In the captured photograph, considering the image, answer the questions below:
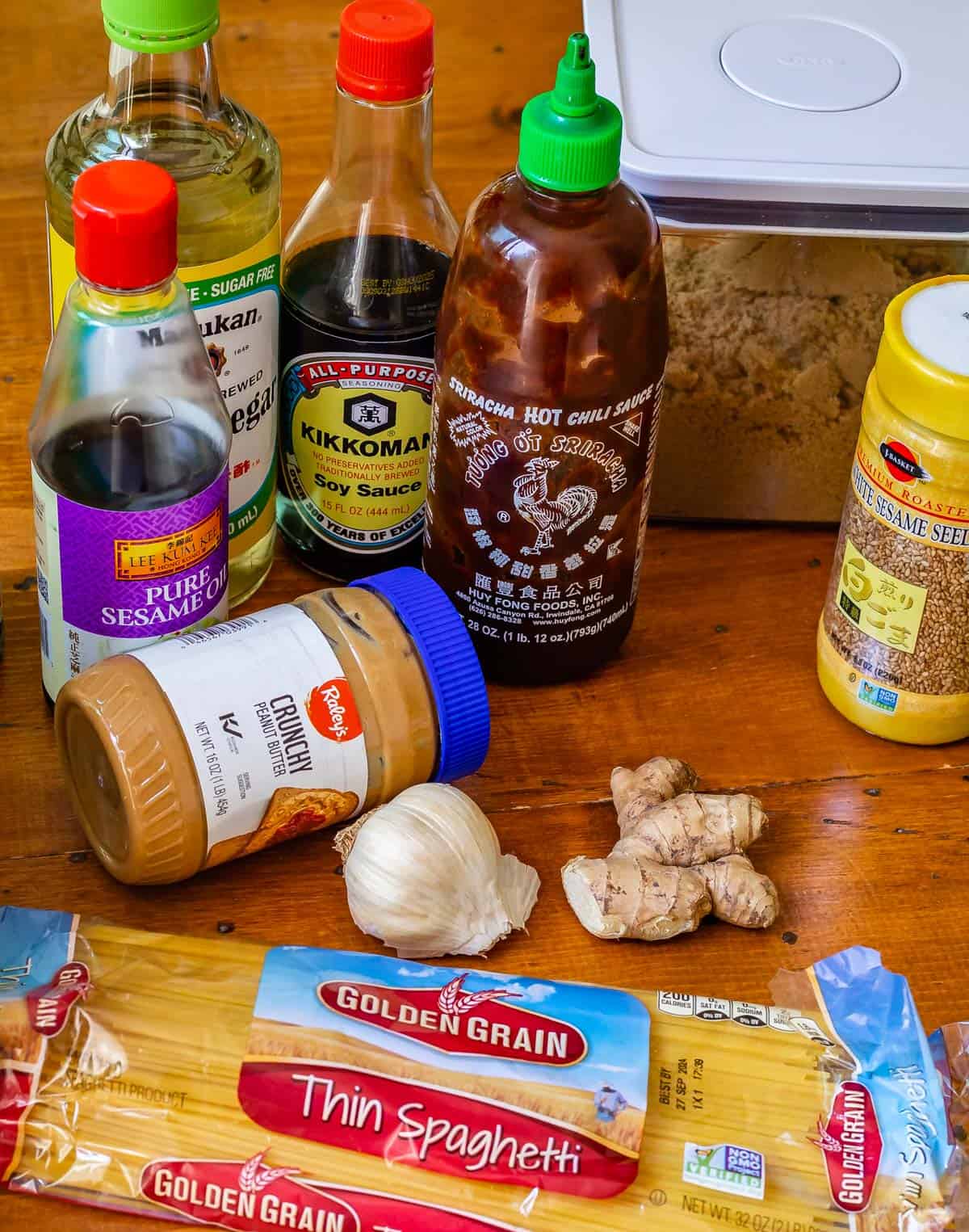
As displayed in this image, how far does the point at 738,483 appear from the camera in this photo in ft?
3.22

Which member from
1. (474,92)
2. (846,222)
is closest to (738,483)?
(846,222)

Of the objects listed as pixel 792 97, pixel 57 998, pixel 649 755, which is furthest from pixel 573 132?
pixel 57 998

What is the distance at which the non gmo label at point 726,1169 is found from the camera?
2.11 feet

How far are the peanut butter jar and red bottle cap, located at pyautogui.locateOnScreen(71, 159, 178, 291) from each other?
0.17 metres

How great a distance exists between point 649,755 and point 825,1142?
261 mm

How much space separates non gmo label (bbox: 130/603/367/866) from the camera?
0.74 meters

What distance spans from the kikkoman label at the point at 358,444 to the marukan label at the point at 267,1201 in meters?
0.38

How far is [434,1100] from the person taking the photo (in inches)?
26.0

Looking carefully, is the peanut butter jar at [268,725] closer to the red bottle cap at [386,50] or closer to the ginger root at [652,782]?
the ginger root at [652,782]

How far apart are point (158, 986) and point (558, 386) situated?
13.0 inches

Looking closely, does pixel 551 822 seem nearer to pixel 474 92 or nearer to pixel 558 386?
pixel 558 386

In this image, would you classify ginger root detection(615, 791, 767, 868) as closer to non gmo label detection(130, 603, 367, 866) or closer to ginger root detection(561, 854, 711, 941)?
ginger root detection(561, 854, 711, 941)

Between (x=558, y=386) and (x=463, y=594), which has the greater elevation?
(x=558, y=386)

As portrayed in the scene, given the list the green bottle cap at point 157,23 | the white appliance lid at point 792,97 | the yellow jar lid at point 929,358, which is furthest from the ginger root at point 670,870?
the green bottle cap at point 157,23
